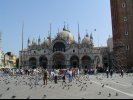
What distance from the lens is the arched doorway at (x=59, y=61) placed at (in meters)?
83.3

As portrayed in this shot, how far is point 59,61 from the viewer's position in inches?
3290

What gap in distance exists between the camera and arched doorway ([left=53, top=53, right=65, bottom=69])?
83.3m

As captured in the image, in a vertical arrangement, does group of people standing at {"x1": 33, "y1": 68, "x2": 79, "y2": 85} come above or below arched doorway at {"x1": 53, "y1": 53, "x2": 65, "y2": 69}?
below

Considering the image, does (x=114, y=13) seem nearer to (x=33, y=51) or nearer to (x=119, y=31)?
(x=119, y=31)

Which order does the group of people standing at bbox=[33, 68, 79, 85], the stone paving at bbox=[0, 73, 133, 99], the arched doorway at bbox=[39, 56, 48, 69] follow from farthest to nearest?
the arched doorway at bbox=[39, 56, 48, 69], the group of people standing at bbox=[33, 68, 79, 85], the stone paving at bbox=[0, 73, 133, 99]

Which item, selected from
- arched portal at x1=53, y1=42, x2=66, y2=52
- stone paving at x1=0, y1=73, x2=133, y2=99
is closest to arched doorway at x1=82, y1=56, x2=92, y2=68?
arched portal at x1=53, y1=42, x2=66, y2=52

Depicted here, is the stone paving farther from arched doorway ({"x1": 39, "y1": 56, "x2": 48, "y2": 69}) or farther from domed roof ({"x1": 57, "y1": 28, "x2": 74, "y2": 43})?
domed roof ({"x1": 57, "y1": 28, "x2": 74, "y2": 43})

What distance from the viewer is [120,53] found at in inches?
2339

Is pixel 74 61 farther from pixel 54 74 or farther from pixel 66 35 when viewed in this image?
pixel 54 74

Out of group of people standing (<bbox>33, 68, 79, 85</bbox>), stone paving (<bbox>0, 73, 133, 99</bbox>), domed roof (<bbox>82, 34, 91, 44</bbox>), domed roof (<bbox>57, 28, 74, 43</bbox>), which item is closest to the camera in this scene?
stone paving (<bbox>0, 73, 133, 99</bbox>)

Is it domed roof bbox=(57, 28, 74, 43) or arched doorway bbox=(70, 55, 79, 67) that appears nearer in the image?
arched doorway bbox=(70, 55, 79, 67)

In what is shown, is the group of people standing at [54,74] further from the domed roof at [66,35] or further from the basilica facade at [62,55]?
the domed roof at [66,35]

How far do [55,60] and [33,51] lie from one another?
801 centimetres

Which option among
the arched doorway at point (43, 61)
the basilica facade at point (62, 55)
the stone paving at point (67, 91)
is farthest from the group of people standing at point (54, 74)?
the arched doorway at point (43, 61)
